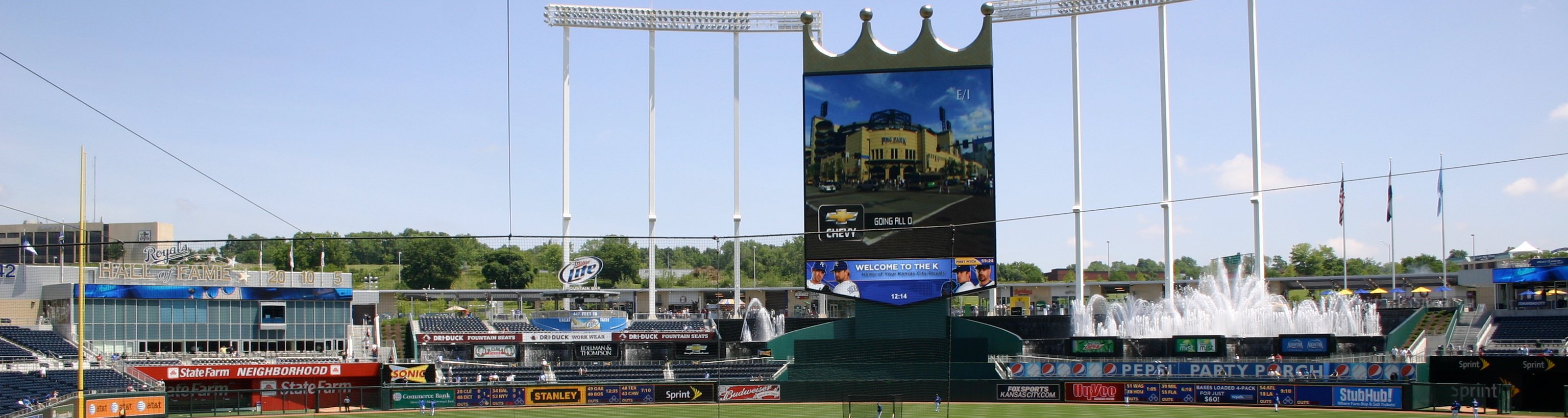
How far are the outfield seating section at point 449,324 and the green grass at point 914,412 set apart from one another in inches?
352

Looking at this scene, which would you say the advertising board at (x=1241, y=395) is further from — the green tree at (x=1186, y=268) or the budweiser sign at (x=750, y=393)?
the green tree at (x=1186, y=268)

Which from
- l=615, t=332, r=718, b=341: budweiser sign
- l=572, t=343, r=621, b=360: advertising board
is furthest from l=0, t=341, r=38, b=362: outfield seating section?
l=615, t=332, r=718, b=341: budweiser sign

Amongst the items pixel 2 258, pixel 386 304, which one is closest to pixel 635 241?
pixel 386 304

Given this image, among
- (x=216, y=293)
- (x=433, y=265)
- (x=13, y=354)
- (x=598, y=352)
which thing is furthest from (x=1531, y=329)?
(x=433, y=265)

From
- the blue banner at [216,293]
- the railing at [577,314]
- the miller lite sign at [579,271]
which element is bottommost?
the railing at [577,314]

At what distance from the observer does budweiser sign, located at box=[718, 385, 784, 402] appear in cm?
4272

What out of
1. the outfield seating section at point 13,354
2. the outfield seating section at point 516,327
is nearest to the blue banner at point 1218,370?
the outfield seating section at point 516,327

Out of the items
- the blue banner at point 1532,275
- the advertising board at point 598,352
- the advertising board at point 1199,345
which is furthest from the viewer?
the advertising board at point 598,352

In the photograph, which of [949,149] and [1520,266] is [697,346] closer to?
[949,149]

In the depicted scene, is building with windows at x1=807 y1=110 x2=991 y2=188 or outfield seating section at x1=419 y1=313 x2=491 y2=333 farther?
outfield seating section at x1=419 y1=313 x2=491 y2=333

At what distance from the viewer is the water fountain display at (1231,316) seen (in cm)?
4444

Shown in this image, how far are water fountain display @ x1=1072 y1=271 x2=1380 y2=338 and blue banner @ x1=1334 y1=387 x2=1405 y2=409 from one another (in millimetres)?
6462

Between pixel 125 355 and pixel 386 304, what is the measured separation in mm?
21151

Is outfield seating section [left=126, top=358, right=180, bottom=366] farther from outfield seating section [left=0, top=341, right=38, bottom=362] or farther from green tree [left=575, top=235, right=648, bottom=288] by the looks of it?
green tree [left=575, top=235, right=648, bottom=288]
